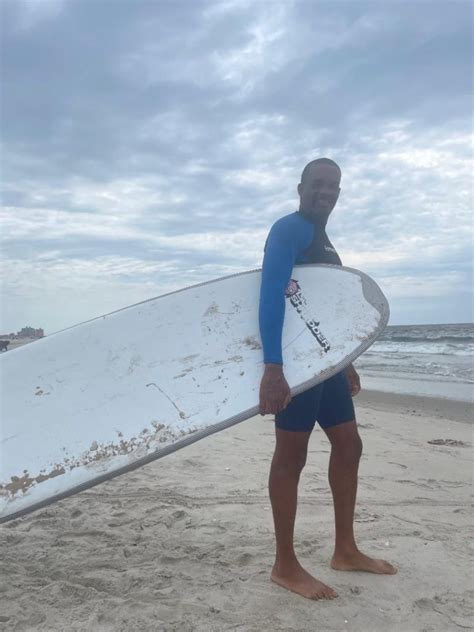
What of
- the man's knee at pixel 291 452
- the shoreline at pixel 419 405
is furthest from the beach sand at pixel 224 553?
the shoreline at pixel 419 405

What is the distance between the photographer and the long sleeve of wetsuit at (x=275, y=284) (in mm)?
2021

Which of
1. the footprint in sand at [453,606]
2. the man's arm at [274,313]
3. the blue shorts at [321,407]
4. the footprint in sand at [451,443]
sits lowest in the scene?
the footprint in sand at [451,443]

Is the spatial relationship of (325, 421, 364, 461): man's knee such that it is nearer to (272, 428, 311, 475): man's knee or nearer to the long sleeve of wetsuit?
(272, 428, 311, 475): man's knee

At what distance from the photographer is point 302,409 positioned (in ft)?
6.82

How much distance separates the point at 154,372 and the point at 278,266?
674 mm

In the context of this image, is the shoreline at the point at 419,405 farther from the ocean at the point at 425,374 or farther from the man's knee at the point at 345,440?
the man's knee at the point at 345,440

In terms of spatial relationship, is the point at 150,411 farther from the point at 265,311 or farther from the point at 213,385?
the point at 265,311

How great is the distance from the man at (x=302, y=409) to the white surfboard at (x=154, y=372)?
0.31ft

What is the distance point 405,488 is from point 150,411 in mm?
1919

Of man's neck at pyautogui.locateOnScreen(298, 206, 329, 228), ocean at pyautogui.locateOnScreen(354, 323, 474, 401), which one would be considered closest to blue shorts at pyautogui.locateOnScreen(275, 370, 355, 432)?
man's neck at pyautogui.locateOnScreen(298, 206, 329, 228)

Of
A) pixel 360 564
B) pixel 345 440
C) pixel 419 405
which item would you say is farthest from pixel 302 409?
pixel 419 405

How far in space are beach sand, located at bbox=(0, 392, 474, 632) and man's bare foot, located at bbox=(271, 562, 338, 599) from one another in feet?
0.10

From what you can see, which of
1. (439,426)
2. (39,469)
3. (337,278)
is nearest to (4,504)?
(39,469)

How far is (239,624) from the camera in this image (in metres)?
1.80
